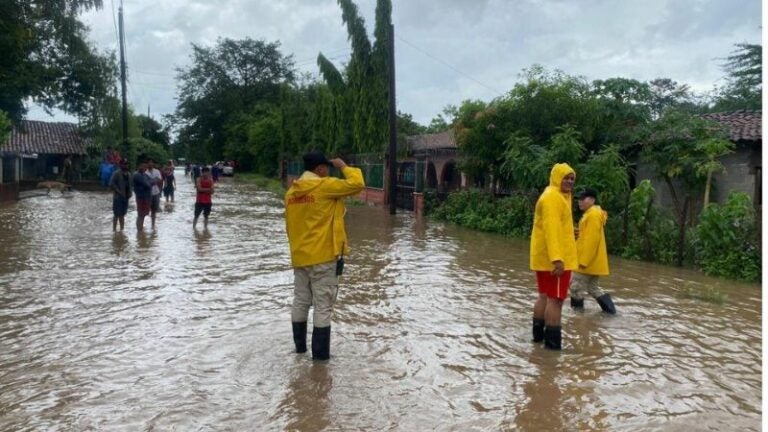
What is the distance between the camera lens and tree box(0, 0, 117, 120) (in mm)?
17797

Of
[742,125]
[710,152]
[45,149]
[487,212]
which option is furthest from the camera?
[45,149]

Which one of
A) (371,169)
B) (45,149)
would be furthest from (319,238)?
(45,149)

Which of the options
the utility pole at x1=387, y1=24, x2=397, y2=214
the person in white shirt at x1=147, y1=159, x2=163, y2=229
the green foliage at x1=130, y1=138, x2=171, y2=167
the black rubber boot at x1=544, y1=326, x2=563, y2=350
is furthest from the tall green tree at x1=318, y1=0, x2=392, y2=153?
the black rubber boot at x1=544, y1=326, x2=563, y2=350

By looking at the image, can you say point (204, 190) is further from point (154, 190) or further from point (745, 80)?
point (745, 80)

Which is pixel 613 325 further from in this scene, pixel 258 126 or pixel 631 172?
pixel 258 126

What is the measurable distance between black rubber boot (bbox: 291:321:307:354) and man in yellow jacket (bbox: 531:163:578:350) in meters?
2.03

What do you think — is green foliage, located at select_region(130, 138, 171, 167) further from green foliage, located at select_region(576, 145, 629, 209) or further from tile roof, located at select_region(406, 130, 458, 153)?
green foliage, located at select_region(576, 145, 629, 209)

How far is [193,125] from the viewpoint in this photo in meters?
67.1

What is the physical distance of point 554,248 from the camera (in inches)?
213

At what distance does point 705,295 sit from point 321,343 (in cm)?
552

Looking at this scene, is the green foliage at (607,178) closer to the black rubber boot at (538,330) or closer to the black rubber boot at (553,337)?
the black rubber boot at (538,330)

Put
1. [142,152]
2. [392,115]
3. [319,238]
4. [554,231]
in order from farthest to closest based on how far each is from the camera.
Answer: [142,152] < [392,115] < [554,231] < [319,238]

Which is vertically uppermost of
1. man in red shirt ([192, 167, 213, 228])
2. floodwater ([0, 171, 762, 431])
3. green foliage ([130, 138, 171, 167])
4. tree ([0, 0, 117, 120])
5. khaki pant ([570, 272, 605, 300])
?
tree ([0, 0, 117, 120])

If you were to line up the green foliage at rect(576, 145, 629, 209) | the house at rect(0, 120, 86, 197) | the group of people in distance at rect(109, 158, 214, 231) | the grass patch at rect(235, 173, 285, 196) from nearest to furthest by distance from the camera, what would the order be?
the group of people in distance at rect(109, 158, 214, 231) < the green foliage at rect(576, 145, 629, 209) < the grass patch at rect(235, 173, 285, 196) < the house at rect(0, 120, 86, 197)
